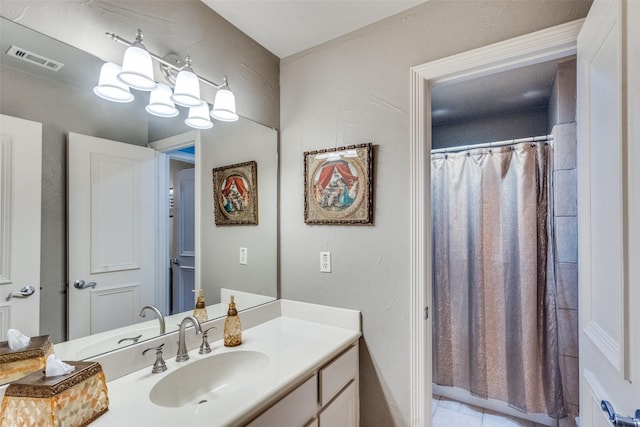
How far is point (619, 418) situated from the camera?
0.68 metres

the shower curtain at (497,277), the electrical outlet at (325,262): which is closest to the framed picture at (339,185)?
the electrical outlet at (325,262)

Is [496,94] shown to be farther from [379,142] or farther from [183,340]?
[183,340]

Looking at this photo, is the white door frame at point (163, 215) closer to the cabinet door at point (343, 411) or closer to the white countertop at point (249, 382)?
the white countertop at point (249, 382)

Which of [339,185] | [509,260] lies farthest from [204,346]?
[509,260]

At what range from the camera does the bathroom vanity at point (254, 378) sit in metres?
0.89

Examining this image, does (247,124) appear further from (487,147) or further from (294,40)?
(487,147)

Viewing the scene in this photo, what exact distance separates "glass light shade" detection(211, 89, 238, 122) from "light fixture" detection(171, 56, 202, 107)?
12 cm

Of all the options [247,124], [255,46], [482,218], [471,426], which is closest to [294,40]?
[255,46]

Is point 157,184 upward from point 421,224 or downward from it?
upward

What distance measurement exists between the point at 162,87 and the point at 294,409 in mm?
1347

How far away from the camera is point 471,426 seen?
6.75ft

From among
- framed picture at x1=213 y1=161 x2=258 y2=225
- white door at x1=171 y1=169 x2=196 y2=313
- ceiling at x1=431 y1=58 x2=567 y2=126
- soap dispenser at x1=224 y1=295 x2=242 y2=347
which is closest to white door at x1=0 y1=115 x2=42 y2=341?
white door at x1=171 y1=169 x2=196 y2=313

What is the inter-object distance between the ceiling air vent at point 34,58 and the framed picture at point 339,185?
1.08 metres

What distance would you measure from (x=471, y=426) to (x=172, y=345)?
6.66ft
